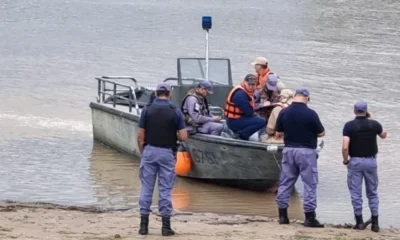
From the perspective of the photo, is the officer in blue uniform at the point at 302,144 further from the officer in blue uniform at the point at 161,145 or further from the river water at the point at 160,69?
the river water at the point at 160,69

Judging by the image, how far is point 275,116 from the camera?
42.1ft

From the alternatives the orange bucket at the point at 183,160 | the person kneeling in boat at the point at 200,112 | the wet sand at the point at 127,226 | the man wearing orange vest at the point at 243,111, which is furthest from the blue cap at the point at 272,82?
the wet sand at the point at 127,226

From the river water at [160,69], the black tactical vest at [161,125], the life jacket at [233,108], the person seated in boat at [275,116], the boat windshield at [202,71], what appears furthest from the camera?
the boat windshield at [202,71]

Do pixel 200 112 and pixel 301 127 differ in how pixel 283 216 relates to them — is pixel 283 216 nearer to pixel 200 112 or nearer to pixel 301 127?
pixel 301 127

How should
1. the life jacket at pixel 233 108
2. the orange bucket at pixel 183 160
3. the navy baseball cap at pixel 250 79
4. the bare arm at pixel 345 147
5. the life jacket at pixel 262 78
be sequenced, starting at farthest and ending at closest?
the orange bucket at pixel 183 160
the life jacket at pixel 262 78
the life jacket at pixel 233 108
the navy baseball cap at pixel 250 79
the bare arm at pixel 345 147

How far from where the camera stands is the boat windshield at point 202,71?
1637 cm

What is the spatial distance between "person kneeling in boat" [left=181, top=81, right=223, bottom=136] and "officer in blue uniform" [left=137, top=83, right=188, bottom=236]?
10.6 ft

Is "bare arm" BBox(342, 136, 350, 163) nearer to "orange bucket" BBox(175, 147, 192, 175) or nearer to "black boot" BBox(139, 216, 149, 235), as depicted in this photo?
"black boot" BBox(139, 216, 149, 235)

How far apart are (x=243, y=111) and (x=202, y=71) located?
10.8 ft

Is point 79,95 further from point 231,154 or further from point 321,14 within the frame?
point 321,14

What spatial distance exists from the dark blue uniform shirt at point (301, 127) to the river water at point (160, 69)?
212 cm

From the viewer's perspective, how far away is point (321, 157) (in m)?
16.8

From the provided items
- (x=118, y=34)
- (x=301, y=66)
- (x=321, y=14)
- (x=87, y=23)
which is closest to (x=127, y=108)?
(x=301, y=66)

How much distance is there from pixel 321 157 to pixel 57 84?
10.1 metres
